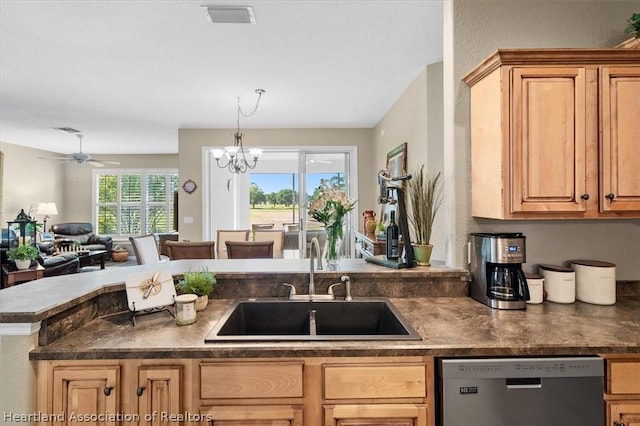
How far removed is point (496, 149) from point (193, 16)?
6.95 ft

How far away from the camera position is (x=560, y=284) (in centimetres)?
170

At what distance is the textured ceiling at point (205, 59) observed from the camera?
2246 millimetres

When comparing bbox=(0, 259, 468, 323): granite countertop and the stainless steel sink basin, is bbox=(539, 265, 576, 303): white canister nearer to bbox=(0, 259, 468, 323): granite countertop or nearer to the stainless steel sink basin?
bbox=(0, 259, 468, 323): granite countertop

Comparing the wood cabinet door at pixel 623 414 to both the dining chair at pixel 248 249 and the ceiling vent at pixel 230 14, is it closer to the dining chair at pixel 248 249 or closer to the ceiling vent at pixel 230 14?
the dining chair at pixel 248 249

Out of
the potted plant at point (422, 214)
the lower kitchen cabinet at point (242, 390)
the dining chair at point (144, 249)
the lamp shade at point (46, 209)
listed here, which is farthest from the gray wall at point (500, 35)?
the lamp shade at point (46, 209)

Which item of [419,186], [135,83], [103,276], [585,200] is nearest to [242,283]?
[103,276]

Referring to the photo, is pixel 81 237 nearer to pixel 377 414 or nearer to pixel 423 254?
pixel 423 254

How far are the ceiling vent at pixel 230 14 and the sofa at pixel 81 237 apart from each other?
7.20m

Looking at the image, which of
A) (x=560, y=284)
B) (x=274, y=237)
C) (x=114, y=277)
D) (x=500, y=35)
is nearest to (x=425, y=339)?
(x=560, y=284)

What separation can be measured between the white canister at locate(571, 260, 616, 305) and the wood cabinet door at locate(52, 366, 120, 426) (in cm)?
214

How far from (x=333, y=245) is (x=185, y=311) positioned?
0.86 meters

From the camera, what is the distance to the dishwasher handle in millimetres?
1153

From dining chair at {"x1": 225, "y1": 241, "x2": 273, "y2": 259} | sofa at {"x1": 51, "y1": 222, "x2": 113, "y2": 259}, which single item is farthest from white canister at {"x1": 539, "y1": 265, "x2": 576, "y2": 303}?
sofa at {"x1": 51, "y1": 222, "x2": 113, "y2": 259}

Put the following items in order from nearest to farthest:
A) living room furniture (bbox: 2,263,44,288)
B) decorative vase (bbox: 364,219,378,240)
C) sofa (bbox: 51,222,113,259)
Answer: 1. decorative vase (bbox: 364,219,378,240)
2. living room furniture (bbox: 2,263,44,288)
3. sofa (bbox: 51,222,113,259)
